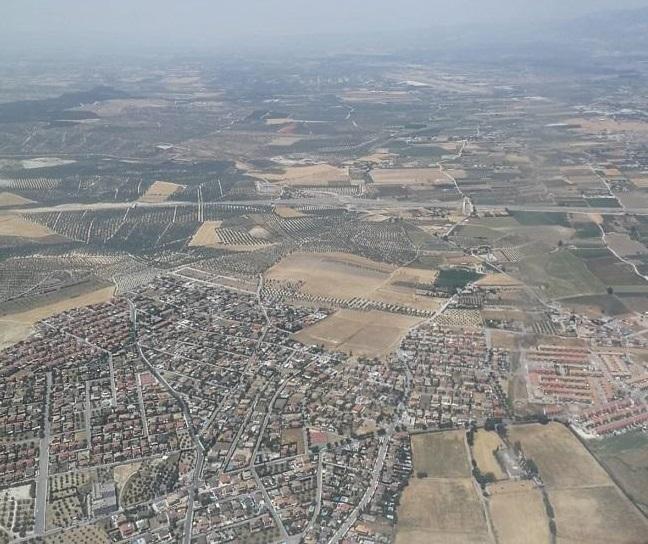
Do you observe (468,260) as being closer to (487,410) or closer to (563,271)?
(563,271)

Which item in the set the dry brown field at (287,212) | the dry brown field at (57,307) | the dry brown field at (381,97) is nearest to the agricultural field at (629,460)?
the dry brown field at (57,307)

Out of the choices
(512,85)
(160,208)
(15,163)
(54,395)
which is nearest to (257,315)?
(54,395)

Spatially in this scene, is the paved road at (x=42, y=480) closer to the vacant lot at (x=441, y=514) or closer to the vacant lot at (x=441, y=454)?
the vacant lot at (x=441, y=514)

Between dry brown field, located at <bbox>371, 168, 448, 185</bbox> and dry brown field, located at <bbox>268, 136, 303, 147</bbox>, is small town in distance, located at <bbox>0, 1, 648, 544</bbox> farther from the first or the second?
dry brown field, located at <bbox>268, 136, 303, 147</bbox>

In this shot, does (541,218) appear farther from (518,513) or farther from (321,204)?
(518,513)

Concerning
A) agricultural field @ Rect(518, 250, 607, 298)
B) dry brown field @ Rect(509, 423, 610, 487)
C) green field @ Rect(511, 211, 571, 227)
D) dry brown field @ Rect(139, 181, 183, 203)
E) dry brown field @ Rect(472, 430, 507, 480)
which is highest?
green field @ Rect(511, 211, 571, 227)

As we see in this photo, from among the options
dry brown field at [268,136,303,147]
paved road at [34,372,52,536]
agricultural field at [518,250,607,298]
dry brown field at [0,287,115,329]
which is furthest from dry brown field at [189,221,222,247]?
dry brown field at [268,136,303,147]

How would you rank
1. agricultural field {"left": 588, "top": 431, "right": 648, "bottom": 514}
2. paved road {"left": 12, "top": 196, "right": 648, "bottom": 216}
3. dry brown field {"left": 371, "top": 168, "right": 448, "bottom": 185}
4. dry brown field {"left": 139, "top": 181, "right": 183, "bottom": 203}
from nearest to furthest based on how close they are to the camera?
agricultural field {"left": 588, "top": 431, "right": 648, "bottom": 514}, paved road {"left": 12, "top": 196, "right": 648, "bottom": 216}, dry brown field {"left": 139, "top": 181, "right": 183, "bottom": 203}, dry brown field {"left": 371, "top": 168, "right": 448, "bottom": 185}
